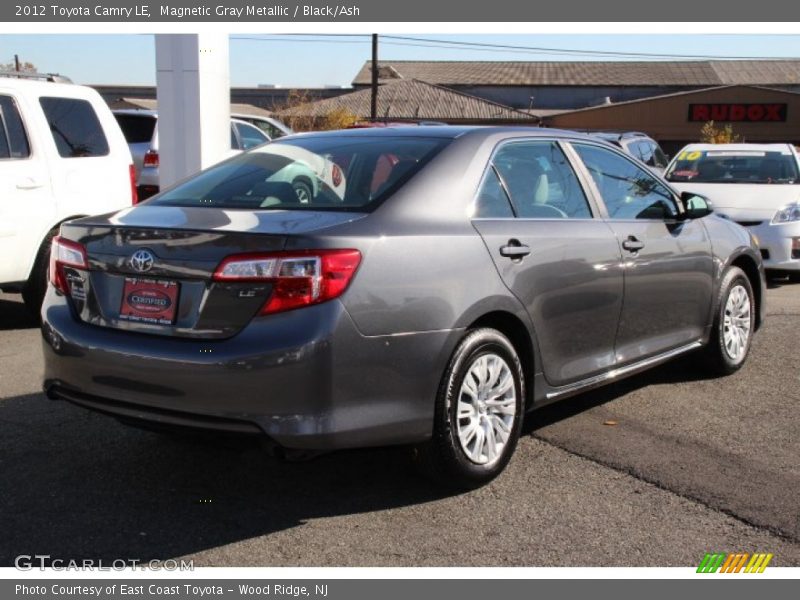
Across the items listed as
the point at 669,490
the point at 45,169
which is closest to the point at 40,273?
the point at 45,169

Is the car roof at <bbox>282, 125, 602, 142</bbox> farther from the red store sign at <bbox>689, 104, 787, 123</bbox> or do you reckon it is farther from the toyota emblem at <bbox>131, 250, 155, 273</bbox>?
the red store sign at <bbox>689, 104, 787, 123</bbox>

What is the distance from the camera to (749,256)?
6.72m

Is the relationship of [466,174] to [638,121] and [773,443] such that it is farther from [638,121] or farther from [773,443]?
[638,121]

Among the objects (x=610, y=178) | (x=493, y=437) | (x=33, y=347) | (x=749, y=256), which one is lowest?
(x=33, y=347)

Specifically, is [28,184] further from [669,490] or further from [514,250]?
[669,490]

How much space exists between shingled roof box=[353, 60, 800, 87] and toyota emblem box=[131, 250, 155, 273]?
2536 inches

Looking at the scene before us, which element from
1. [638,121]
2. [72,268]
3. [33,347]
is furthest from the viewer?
[638,121]

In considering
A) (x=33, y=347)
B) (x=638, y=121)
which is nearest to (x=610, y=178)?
(x=33, y=347)

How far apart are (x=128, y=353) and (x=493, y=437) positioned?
1.64 meters

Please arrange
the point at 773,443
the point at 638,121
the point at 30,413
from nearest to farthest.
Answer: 1. the point at 773,443
2. the point at 30,413
3. the point at 638,121

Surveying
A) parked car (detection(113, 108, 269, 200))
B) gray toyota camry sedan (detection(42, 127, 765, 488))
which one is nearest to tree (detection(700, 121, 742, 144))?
parked car (detection(113, 108, 269, 200))

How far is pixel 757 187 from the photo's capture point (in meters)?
11.3

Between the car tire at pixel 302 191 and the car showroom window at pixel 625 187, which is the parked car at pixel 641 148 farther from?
the car tire at pixel 302 191

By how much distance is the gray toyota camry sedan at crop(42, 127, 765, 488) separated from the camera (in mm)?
3656
